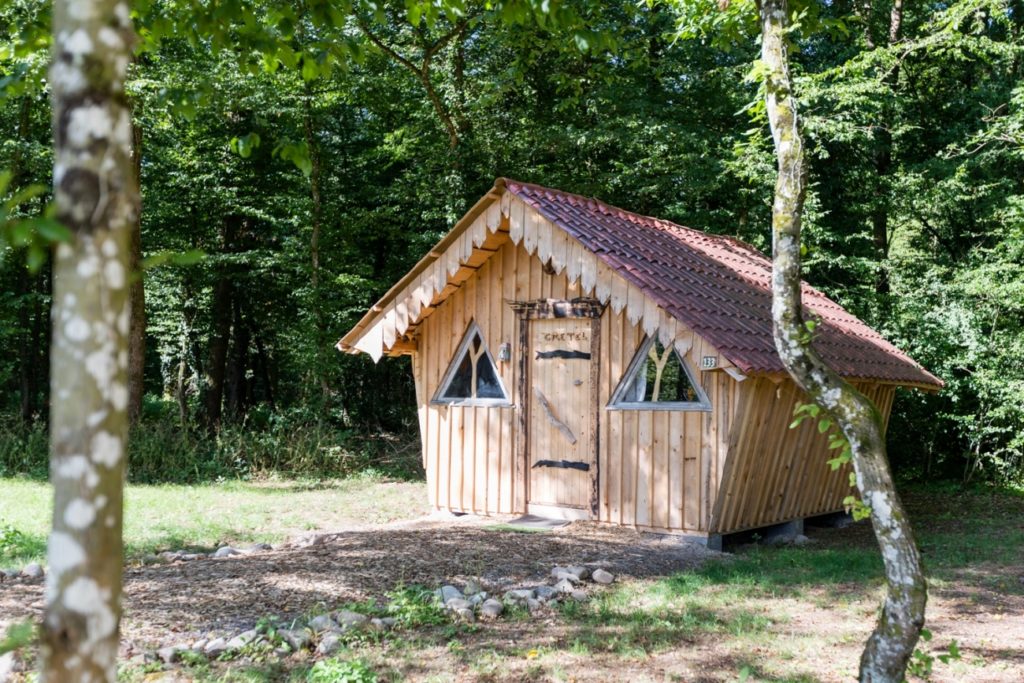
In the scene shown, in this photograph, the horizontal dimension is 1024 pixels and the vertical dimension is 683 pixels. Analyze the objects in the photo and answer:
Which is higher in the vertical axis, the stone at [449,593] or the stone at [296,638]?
the stone at [449,593]

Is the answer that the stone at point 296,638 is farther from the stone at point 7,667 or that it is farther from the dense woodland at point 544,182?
the dense woodland at point 544,182

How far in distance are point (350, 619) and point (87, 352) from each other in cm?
485

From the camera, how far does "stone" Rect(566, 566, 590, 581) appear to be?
8.10 meters

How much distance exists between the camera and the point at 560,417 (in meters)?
11.3

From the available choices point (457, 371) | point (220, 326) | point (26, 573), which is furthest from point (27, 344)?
point (26, 573)

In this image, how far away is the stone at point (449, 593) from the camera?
278 inches

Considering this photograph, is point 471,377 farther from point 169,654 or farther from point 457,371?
point 169,654

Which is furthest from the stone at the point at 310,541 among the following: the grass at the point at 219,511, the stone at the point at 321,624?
the stone at the point at 321,624

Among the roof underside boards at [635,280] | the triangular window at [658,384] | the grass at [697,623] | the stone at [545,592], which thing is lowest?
the grass at [697,623]

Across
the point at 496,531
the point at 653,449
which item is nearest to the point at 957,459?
the point at 653,449

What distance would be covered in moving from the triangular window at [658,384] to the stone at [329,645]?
5.28 meters

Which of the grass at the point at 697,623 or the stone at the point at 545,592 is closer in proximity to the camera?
the grass at the point at 697,623

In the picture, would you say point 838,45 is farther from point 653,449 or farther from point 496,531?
point 496,531

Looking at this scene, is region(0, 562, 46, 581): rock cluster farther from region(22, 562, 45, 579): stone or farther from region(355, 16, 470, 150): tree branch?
region(355, 16, 470, 150): tree branch
